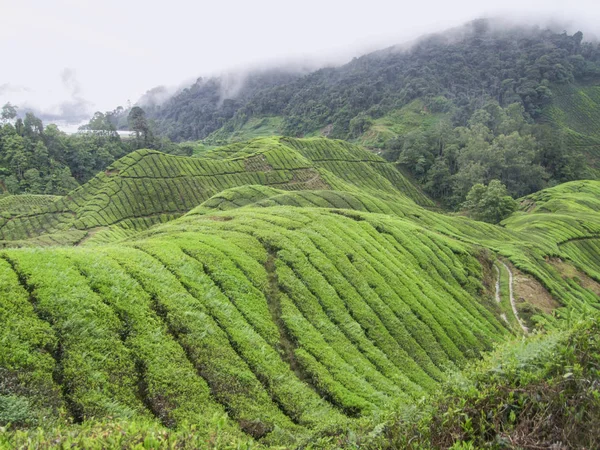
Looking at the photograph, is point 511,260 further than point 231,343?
Yes

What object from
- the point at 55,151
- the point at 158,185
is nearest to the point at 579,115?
the point at 158,185

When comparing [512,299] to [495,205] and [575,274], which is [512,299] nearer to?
[575,274]

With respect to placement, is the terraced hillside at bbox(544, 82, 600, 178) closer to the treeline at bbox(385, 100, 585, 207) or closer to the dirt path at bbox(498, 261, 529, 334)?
the treeline at bbox(385, 100, 585, 207)

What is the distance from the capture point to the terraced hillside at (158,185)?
180ft

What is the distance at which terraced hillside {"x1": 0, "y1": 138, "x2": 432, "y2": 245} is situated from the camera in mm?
54844

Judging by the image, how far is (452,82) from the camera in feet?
507

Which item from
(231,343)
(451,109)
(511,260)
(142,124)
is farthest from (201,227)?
(451,109)

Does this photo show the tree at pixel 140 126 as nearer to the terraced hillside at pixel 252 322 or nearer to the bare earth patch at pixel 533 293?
the terraced hillside at pixel 252 322

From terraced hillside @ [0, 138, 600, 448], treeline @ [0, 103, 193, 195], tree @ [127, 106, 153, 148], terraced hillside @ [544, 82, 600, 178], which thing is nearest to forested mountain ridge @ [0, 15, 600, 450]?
terraced hillside @ [0, 138, 600, 448]

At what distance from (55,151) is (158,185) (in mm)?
52808

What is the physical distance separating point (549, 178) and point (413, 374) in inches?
3683

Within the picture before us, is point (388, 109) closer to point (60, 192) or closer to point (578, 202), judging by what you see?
point (578, 202)

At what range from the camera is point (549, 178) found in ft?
282

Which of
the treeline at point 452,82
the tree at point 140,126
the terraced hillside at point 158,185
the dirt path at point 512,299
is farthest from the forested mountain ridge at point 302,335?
the treeline at point 452,82
